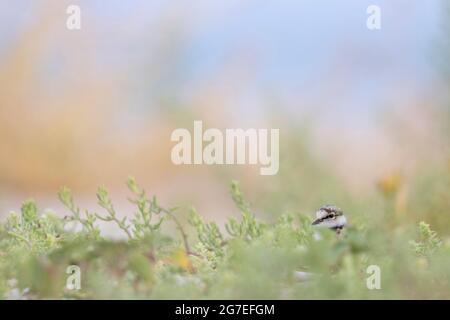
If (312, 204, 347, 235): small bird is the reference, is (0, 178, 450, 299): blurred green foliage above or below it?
below

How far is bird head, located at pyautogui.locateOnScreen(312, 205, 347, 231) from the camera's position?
3.15 ft

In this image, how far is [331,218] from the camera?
0.97 metres

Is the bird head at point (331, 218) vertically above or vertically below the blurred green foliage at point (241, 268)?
above

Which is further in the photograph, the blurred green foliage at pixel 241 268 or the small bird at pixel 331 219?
the small bird at pixel 331 219

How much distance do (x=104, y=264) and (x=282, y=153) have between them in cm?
118

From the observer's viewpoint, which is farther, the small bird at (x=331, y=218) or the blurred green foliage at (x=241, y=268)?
the small bird at (x=331, y=218)

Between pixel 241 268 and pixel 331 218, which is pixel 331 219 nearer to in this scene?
pixel 331 218

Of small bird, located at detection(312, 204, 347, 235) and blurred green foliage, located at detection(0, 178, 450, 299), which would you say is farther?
small bird, located at detection(312, 204, 347, 235)

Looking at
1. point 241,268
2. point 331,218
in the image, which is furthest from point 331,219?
point 241,268

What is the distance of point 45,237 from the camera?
102 cm

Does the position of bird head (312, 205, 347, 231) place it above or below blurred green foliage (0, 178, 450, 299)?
above

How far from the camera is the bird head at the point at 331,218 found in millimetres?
960

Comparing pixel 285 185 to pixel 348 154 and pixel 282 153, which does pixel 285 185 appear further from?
pixel 348 154
